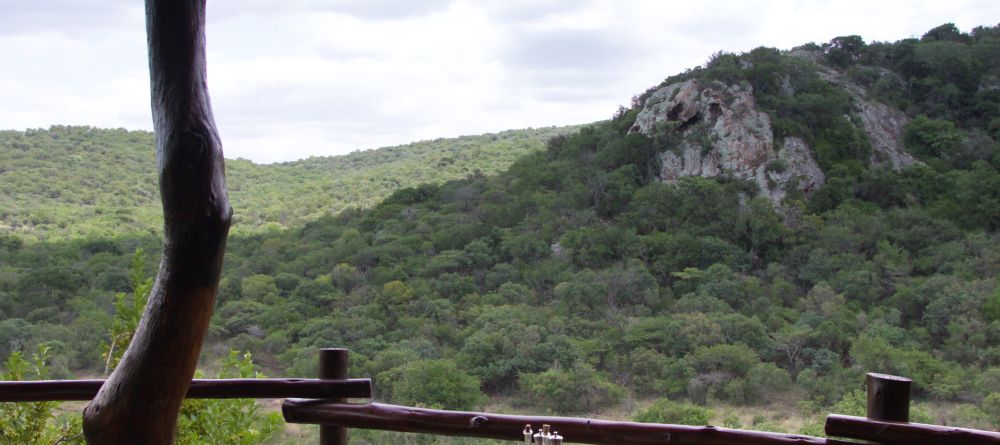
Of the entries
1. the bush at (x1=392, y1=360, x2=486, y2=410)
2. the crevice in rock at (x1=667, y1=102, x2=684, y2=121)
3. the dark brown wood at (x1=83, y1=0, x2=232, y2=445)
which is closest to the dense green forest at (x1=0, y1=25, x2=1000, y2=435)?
the bush at (x1=392, y1=360, x2=486, y2=410)

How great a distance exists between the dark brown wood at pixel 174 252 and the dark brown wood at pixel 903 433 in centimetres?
140

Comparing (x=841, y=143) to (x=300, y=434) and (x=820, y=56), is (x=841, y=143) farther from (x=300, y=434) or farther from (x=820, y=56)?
(x=300, y=434)

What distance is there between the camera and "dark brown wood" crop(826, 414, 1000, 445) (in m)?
1.82

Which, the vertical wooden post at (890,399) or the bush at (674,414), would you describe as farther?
the bush at (674,414)

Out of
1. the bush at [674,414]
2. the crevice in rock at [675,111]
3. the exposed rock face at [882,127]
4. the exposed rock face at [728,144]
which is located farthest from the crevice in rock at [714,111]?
the bush at [674,414]

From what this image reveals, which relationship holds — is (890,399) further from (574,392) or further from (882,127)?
(882,127)

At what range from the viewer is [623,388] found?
12.9m

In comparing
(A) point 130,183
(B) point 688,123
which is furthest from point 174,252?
(A) point 130,183

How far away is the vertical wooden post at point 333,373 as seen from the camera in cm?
240

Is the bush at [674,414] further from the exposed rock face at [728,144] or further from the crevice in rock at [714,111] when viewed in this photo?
the crevice in rock at [714,111]

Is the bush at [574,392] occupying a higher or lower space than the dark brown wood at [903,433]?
lower

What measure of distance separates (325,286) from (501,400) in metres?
6.27

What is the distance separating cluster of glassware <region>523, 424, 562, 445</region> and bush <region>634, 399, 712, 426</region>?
8621 mm

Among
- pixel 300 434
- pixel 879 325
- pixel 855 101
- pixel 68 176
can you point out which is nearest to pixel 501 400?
pixel 300 434
